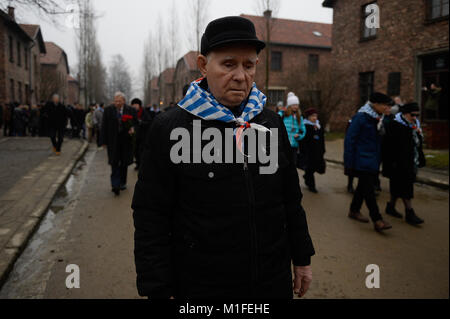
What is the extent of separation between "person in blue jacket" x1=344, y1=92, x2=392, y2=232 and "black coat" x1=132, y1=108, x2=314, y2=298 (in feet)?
13.6

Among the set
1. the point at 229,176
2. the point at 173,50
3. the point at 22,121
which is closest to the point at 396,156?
the point at 229,176

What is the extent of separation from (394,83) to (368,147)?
1377 cm

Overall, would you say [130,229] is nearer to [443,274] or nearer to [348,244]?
[348,244]

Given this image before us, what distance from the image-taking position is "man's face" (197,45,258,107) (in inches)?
64.5

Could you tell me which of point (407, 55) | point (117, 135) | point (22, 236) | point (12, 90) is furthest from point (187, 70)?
point (12, 90)

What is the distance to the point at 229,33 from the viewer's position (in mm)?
1609

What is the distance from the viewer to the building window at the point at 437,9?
576 inches

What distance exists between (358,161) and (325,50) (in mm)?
32035

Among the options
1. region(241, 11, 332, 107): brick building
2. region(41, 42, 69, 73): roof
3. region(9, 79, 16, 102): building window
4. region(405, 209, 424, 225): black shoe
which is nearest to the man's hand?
region(405, 209, 424, 225): black shoe

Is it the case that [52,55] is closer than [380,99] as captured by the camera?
No

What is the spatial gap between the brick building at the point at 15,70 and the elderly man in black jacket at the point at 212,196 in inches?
852

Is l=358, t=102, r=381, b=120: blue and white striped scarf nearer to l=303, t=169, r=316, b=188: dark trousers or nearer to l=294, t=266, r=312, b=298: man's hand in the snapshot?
l=303, t=169, r=316, b=188: dark trousers

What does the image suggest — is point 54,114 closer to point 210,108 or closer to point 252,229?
point 210,108

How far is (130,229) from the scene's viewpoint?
513 centimetres
